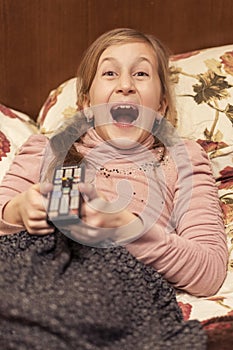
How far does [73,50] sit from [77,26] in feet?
0.20

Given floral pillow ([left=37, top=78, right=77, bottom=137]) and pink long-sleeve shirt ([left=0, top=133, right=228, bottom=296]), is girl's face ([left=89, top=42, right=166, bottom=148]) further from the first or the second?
floral pillow ([left=37, top=78, right=77, bottom=137])

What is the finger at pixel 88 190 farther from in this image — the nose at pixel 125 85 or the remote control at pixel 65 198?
the nose at pixel 125 85

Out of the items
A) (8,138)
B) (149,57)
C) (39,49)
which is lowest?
(8,138)

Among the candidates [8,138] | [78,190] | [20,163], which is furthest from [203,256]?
[8,138]

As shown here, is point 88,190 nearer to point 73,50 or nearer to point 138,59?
point 138,59

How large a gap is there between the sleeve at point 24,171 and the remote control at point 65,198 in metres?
0.18

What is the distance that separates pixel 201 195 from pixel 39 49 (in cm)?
63

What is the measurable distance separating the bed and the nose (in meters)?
0.20

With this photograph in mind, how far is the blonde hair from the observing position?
1243 millimetres

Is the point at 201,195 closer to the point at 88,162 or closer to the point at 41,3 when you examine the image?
the point at 88,162

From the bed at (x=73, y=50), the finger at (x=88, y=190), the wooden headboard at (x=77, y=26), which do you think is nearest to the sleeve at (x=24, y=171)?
the bed at (x=73, y=50)

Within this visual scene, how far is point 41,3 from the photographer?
1.48 metres

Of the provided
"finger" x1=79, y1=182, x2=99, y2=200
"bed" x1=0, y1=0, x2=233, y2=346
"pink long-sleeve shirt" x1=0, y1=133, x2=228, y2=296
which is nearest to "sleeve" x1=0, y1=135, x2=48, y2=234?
"pink long-sleeve shirt" x1=0, y1=133, x2=228, y2=296

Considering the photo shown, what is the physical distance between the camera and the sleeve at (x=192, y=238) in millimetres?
981
